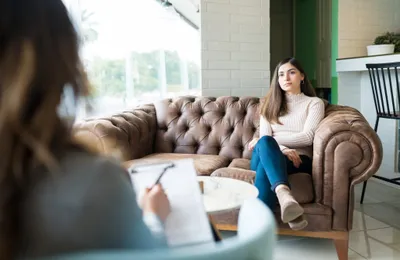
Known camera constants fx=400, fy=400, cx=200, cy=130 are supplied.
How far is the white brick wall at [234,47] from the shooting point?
10.5 feet

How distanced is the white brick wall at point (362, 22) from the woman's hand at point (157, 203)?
11.5 ft

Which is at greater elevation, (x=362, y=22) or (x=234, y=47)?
(x=362, y=22)

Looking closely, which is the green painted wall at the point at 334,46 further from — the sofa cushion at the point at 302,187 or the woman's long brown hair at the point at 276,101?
the sofa cushion at the point at 302,187

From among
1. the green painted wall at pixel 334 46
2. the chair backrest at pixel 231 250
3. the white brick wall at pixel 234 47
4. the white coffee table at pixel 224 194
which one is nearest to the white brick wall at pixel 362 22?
the green painted wall at pixel 334 46

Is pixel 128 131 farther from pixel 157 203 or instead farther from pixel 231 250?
pixel 231 250

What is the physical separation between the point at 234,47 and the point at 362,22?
1442 mm

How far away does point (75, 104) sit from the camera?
1.91 ft

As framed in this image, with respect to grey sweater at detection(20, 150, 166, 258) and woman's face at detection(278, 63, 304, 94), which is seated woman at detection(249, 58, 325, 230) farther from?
grey sweater at detection(20, 150, 166, 258)

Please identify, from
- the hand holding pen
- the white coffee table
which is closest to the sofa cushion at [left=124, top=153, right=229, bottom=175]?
the white coffee table

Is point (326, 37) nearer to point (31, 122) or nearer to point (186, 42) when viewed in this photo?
point (186, 42)

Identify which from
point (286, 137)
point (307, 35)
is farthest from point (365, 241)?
point (307, 35)

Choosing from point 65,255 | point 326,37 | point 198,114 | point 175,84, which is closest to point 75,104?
point 65,255

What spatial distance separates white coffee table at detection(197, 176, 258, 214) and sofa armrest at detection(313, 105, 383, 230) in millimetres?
537

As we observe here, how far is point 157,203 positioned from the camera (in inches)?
29.4
